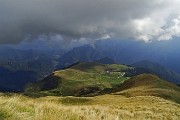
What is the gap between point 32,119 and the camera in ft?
33.0

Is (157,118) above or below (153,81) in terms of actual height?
below

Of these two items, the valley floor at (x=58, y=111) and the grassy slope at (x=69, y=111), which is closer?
the valley floor at (x=58, y=111)

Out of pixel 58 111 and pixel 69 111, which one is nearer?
pixel 58 111

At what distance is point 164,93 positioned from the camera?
122125 millimetres

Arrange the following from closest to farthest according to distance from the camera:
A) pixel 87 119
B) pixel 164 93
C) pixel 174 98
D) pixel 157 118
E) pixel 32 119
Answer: pixel 32 119 → pixel 87 119 → pixel 157 118 → pixel 174 98 → pixel 164 93

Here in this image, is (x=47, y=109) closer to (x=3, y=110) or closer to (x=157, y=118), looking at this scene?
(x=3, y=110)

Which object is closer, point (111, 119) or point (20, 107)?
point (20, 107)

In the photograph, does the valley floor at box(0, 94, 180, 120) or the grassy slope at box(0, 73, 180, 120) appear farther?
the grassy slope at box(0, 73, 180, 120)

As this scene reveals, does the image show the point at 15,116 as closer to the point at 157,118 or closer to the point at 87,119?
the point at 87,119

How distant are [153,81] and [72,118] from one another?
179 meters

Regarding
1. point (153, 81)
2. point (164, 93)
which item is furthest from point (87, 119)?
point (153, 81)

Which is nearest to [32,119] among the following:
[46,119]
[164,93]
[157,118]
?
[46,119]

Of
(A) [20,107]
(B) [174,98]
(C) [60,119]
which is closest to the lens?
(C) [60,119]

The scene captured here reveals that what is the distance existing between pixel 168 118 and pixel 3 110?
60.1ft
